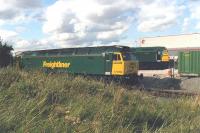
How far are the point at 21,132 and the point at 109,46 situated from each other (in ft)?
91.1

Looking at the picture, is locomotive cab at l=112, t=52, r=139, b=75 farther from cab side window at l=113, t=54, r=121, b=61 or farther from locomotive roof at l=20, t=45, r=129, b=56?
locomotive roof at l=20, t=45, r=129, b=56

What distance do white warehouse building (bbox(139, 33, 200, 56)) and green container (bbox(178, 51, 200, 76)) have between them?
32.2 m

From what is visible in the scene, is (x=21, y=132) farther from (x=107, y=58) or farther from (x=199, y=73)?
(x=199, y=73)

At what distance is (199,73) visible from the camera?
3819cm

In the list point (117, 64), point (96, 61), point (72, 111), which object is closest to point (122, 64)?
point (117, 64)

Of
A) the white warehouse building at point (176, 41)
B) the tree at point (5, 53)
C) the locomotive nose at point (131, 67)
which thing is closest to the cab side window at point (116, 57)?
the locomotive nose at point (131, 67)

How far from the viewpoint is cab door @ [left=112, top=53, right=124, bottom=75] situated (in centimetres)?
3281

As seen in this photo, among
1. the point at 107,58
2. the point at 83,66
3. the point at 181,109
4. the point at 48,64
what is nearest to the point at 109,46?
the point at 107,58

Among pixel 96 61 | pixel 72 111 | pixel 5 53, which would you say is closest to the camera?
pixel 72 111

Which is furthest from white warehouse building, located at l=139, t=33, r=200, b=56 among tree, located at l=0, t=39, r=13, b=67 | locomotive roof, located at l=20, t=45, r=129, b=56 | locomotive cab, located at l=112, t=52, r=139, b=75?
tree, located at l=0, t=39, r=13, b=67

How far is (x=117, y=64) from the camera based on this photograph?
108 feet

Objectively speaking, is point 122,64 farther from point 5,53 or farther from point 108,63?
point 5,53

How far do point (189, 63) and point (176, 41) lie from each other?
134ft

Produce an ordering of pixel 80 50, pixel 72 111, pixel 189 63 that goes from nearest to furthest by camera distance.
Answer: pixel 72 111 < pixel 80 50 < pixel 189 63
